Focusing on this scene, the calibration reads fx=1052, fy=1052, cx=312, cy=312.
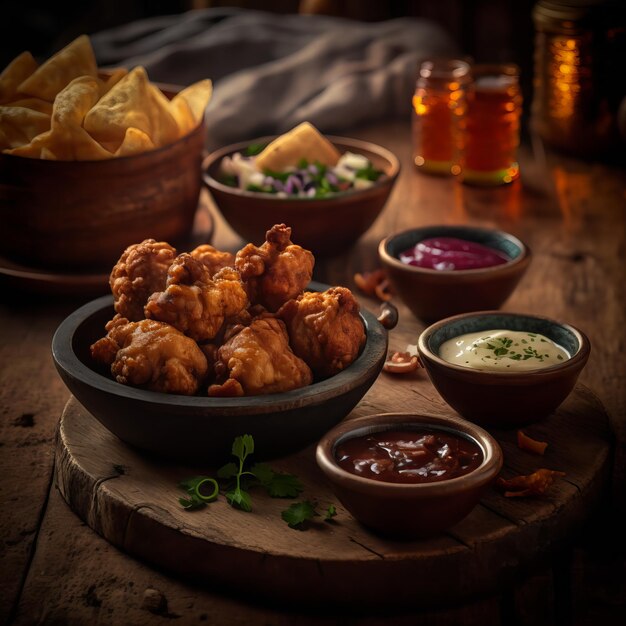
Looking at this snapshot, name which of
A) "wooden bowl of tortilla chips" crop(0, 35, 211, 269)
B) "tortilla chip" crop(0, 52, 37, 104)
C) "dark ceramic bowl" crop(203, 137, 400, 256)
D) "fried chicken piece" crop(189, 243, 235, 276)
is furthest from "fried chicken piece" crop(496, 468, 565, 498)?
"tortilla chip" crop(0, 52, 37, 104)

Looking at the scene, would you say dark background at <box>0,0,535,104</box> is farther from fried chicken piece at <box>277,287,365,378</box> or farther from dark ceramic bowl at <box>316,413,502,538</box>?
dark ceramic bowl at <box>316,413,502,538</box>

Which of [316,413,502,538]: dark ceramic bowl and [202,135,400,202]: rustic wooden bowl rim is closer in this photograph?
[316,413,502,538]: dark ceramic bowl

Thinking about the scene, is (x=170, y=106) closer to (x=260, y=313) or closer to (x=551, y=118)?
(x=260, y=313)

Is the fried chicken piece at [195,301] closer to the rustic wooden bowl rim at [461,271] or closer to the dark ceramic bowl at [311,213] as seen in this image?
the rustic wooden bowl rim at [461,271]

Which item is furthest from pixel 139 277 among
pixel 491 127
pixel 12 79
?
pixel 491 127

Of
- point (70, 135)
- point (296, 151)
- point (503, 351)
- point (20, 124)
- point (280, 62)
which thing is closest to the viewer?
point (503, 351)

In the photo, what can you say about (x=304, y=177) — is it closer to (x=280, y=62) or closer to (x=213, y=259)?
(x=213, y=259)

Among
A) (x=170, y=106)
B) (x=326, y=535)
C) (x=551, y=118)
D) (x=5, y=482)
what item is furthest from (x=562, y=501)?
(x=551, y=118)
